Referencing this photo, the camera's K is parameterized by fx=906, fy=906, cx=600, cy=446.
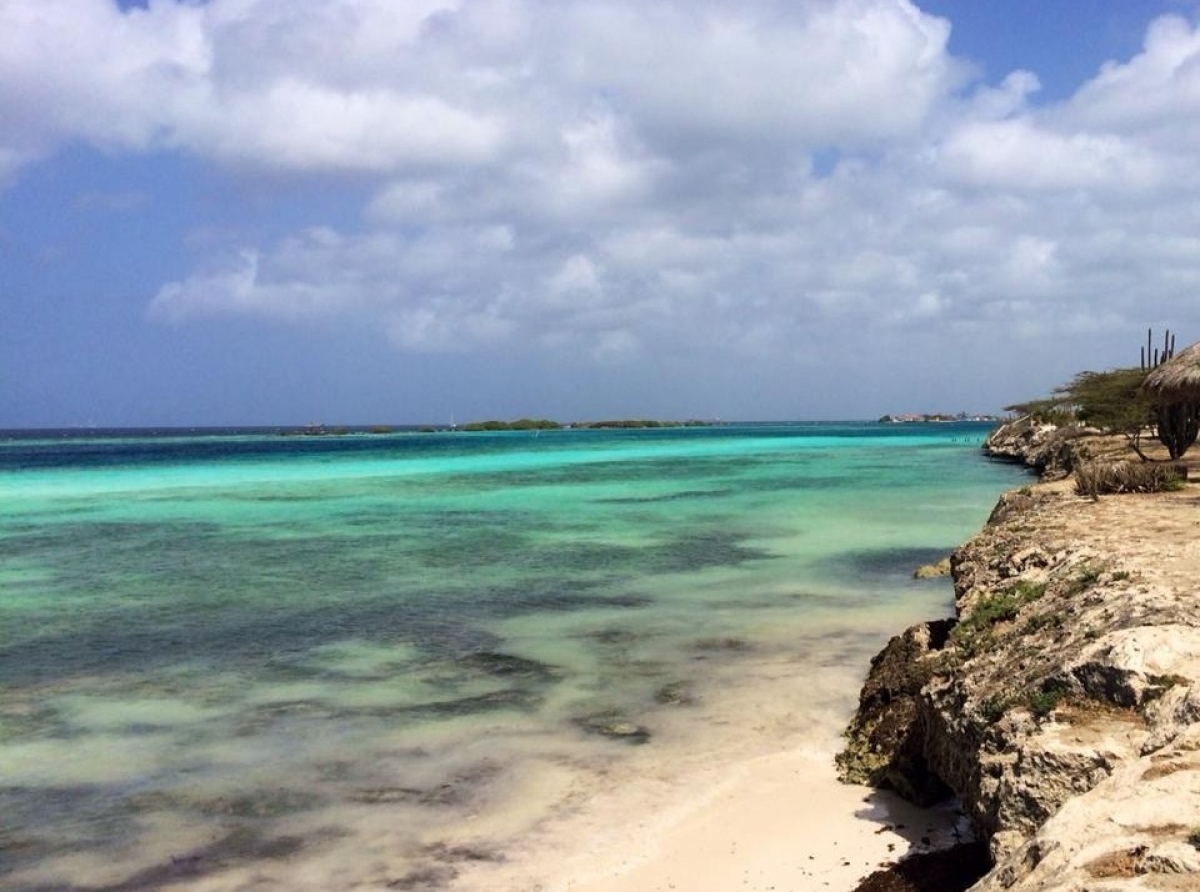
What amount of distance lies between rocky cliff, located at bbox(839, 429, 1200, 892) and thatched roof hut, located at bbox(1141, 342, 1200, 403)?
715 centimetres

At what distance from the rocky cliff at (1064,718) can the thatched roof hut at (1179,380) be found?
7.15 m

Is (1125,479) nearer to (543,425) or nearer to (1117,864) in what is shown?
(1117,864)

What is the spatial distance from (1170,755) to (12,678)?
10512 mm

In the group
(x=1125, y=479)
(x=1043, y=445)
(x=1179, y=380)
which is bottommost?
(x=1043, y=445)

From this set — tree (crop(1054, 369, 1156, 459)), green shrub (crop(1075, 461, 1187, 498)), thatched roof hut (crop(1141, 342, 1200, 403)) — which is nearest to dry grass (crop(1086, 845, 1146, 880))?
green shrub (crop(1075, 461, 1187, 498))

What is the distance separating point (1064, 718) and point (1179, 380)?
13.0m

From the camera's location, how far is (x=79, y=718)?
8.24 m

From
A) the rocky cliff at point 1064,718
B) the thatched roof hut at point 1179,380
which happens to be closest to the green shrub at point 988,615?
the rocky cliff at point 1064,718

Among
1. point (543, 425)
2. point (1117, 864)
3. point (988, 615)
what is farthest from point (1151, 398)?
point (543, 425)

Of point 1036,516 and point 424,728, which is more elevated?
point 1036,516

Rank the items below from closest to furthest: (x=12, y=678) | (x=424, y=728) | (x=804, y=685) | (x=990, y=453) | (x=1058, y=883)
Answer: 1. (x=1058, y=883)
2. (x=424, y=728)
3. (x=804, y=685)
4. (x=12, y=678)
5. (x=990, y=453)

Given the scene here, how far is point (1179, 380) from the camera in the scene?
49.8 feet

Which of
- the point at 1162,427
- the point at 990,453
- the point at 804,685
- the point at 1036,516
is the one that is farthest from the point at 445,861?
the point at 990,453

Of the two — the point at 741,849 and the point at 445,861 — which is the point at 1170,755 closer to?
the point at 741,849
